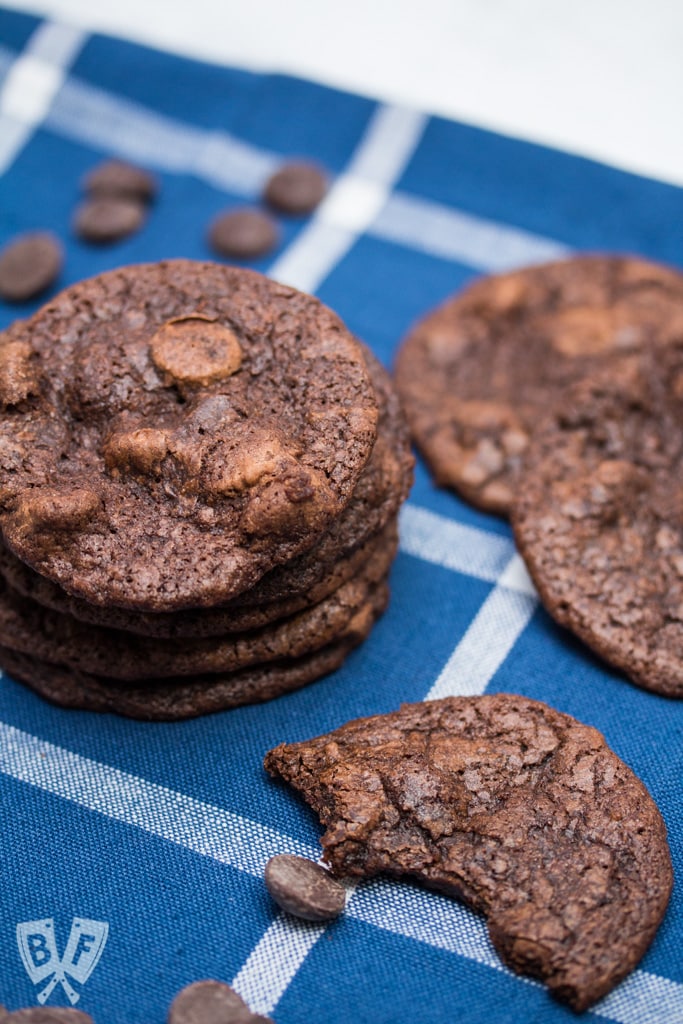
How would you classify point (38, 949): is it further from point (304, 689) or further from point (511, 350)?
point (511, 350)

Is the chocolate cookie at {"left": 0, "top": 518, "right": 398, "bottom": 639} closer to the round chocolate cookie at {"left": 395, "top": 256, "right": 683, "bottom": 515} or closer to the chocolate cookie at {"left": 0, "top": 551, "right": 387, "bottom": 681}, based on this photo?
the chocolate cookie at {"left": 0, "top": 551, "right": 387, "bottom": 681}

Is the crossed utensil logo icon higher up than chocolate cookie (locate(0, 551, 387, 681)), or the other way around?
chocolate cookie (locate(0, 551, 387, 681))

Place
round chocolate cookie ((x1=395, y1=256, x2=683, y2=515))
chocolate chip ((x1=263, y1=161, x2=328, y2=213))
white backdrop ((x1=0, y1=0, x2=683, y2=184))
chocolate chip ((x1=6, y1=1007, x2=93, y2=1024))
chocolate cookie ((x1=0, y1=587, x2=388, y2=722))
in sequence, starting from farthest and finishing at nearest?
white backdrop ((x1=0, y1=0, x2=683, y2=184))
chocolate chip ((x1=263, y1=161, x2=328, y2=213))
round chocolate cookie ((x1=395, y1=256, x2=683, y2=515))
chocolate cookie ((x1=0, y1=587, x2=388, y2=722))
chocolate chip ((x1=6, y1=1007, x2=93, y2=1024))

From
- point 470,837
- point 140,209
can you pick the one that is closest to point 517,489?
point 470,837

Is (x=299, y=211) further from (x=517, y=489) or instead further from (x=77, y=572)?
(x=77, y=572)

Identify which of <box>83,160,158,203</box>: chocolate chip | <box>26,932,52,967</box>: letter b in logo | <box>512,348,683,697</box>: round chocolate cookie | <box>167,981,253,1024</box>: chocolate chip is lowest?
<box>26,932,52,967</box>: letter b in logo

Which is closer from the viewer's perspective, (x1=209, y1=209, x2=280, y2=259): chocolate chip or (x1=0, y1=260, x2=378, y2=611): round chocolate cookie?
(x1=0, y1=260, x2=378, y2=611): round chocolate cookie

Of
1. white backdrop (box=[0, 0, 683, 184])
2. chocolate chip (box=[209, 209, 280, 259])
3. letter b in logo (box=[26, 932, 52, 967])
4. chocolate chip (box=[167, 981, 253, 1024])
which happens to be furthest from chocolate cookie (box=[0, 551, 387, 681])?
white backdrop (box=[0, 0, 683, 184])
